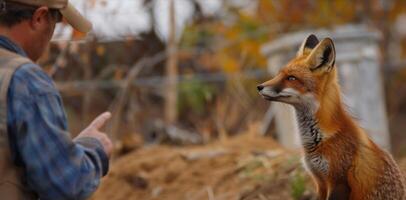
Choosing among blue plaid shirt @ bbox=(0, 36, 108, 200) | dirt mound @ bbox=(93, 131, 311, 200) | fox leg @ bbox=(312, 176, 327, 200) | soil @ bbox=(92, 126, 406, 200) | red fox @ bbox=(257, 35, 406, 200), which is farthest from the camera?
dirt mound @ bbox=(93, 131, 311, 200)

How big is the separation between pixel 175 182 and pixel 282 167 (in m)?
1.43

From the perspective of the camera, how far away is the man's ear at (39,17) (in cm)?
340

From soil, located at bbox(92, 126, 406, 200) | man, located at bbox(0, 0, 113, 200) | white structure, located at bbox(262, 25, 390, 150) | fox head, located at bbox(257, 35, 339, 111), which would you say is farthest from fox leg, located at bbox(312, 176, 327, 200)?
white structure, located at bbox(262, 25, 390, 150)

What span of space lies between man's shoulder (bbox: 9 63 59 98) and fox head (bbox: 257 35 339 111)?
2091mm

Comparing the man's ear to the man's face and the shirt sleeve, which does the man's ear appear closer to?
the man's face

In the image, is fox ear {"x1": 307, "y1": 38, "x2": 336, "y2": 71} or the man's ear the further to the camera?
fox ear {"x1": 307, "y1": 38, "x2": 336, "y2": 71}

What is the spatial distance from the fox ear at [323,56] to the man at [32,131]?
216 cm

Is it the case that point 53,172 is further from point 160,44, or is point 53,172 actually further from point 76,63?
point 160,44

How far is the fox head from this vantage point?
5.12 meters

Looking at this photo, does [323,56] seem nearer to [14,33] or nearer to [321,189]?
[321,189]

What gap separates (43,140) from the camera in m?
3.15

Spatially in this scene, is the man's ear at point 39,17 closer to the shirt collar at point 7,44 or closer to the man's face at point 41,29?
the man's face at point 41,29

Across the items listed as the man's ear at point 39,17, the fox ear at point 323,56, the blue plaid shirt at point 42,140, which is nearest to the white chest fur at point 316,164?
the fox ear at point 323,56

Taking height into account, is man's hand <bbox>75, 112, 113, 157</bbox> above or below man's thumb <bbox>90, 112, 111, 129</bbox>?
below
